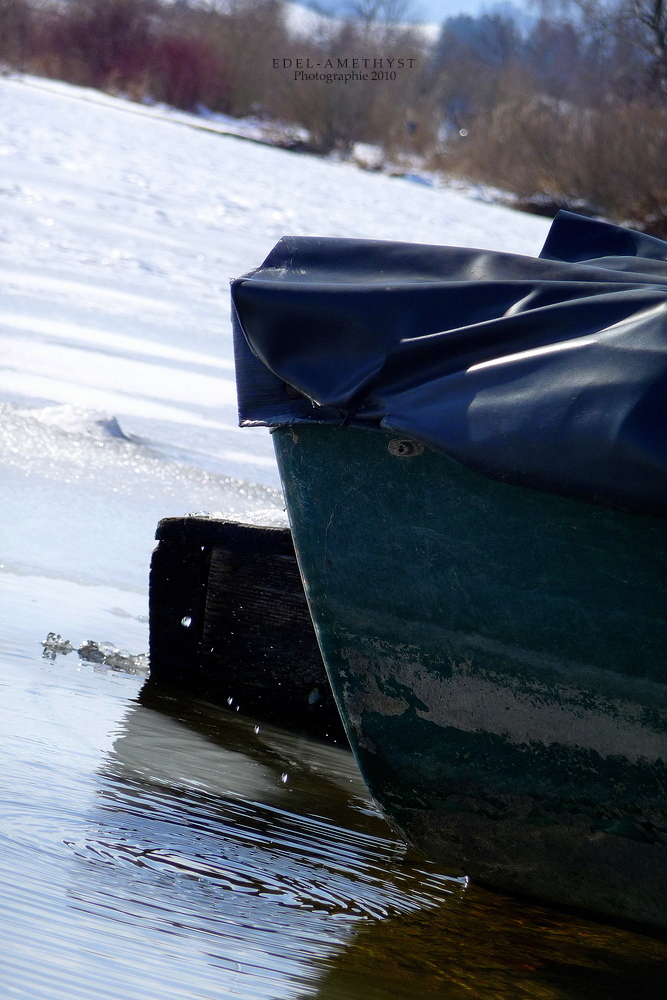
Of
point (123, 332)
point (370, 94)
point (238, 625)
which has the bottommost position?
point (238, 625)

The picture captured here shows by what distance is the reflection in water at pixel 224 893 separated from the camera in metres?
1.92

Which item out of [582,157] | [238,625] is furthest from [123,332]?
[582,157]

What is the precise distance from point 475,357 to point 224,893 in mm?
992

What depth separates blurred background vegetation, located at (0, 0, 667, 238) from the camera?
27.3 m

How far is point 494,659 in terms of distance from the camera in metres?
2.24

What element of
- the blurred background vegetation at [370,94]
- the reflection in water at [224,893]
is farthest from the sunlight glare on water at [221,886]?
the blurred background vegetation at [370,94]

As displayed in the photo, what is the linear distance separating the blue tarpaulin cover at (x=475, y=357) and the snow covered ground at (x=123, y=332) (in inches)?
59.5

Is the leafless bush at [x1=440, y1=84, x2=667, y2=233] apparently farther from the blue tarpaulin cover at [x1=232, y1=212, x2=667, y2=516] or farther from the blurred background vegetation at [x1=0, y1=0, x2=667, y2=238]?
the blue tarpaulin cover at [x1=232, y1=212, x2=667, y2=516]

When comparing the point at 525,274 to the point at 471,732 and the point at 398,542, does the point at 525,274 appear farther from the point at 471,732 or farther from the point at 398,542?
the point at 471,732

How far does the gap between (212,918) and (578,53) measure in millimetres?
65992

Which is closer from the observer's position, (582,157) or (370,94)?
(582,157)

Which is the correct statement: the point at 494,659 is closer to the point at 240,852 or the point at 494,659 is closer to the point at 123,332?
the point at 240,852

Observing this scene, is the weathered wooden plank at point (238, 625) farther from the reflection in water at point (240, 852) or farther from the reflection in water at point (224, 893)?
the reflection in water at point (224, 893)

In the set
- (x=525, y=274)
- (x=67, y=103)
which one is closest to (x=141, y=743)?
(x=525, y=274)
